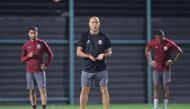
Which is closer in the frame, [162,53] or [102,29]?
[162,53]

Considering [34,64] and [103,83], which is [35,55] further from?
[103,83]

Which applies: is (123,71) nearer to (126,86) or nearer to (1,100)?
(126,86)

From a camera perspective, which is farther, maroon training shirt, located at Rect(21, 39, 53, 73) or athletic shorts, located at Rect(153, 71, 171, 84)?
athletic shorts, located at Rect(153, 71, 171, 84)

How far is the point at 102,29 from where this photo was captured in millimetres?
22547

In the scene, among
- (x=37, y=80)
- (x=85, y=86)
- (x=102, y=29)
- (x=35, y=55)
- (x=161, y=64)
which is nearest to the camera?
(x=85, y=86)

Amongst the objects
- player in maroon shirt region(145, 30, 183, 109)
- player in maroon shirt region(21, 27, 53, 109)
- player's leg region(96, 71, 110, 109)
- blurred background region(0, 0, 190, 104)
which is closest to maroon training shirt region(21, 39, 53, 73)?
player in maroon shirt region(21, 27, 53, 109)

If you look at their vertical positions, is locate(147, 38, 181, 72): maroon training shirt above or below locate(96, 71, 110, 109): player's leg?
above

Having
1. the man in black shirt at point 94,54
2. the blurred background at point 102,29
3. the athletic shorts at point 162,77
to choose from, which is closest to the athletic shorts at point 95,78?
the man in black shirt at point 94,54

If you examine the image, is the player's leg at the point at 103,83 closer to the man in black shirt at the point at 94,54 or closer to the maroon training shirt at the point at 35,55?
the man in black shirt at the point at 94,54

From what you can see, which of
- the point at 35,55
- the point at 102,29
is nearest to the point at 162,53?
the point at 35,55

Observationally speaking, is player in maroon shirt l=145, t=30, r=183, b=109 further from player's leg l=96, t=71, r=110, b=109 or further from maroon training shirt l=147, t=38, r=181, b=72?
player's leg l=96, t=71, r=110, b=109

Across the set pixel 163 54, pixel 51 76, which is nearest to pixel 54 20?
pixel 51 76

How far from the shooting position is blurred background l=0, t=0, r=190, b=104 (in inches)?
863

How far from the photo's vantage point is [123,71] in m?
22.7
